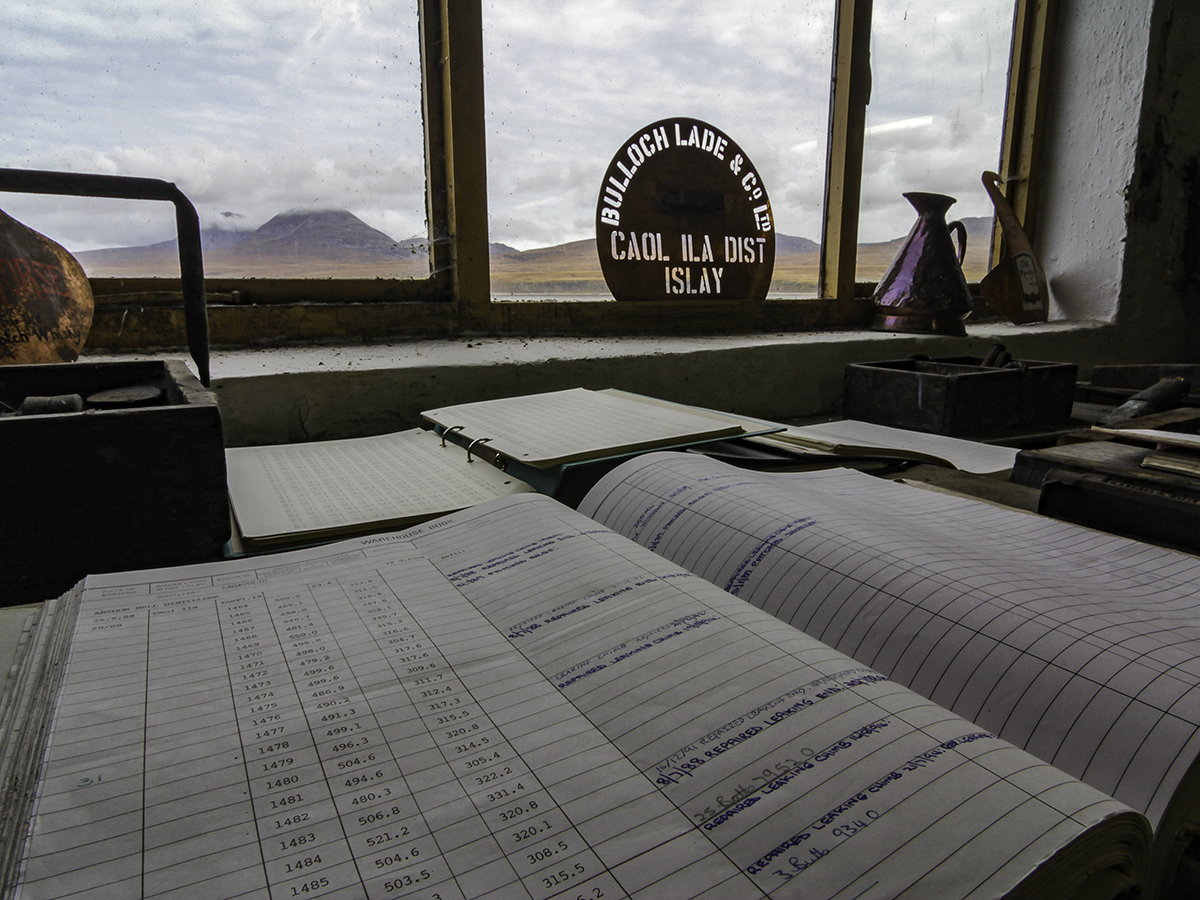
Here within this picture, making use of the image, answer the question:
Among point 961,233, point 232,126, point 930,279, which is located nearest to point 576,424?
point 232,126

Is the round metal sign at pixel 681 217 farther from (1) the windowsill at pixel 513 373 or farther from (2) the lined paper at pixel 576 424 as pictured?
(2) the lined paper at pixel 576 424

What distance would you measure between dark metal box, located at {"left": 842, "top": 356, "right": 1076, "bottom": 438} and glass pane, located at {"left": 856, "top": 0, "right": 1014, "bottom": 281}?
25.1 inches

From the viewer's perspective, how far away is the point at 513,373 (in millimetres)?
1138

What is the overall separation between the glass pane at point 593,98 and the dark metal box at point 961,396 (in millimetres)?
538

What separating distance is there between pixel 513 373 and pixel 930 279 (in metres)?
1.18

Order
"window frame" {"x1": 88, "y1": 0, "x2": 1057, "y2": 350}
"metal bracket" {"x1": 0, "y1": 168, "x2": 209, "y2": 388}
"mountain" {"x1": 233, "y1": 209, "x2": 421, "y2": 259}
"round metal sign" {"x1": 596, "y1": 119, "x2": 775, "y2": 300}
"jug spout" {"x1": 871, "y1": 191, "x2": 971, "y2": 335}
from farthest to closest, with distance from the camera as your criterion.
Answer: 1. "jug spout" {"x1": 871, "y1": 191, "x2": 971, "y2": 335}
2. "round metal sign" {"x1": 596, "y1": 119, "x2": 775, "y2": 300}
3. "mountain" {"x1": 233, "y1": 209, "x2": 421, "y2": 259}
4. "window frame" {"x1": 88, "y1": 0, "x2": 1057, "y2": 350}
5. "metal bracket" {"x1": 0, "y1": 168, "x2": 209, "y2": 388}

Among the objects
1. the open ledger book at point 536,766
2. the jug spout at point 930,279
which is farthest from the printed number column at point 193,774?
the jug spout at point 930,279

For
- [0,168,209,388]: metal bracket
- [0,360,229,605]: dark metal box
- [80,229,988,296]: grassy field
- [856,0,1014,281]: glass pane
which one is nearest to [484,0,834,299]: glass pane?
[80,229,988,296]: grassy field

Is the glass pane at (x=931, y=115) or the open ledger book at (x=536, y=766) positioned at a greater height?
the glass pane at (x=931, y=115)

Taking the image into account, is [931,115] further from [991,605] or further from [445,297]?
[991,605]

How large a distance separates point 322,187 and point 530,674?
124cm

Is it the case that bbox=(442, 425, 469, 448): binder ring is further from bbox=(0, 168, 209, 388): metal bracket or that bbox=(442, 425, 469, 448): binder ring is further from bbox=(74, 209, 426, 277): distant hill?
bbox=(74, 209, 426, 277): distant hill

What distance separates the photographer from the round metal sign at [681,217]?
154 centimetres

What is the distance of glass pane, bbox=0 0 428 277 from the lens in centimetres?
108
